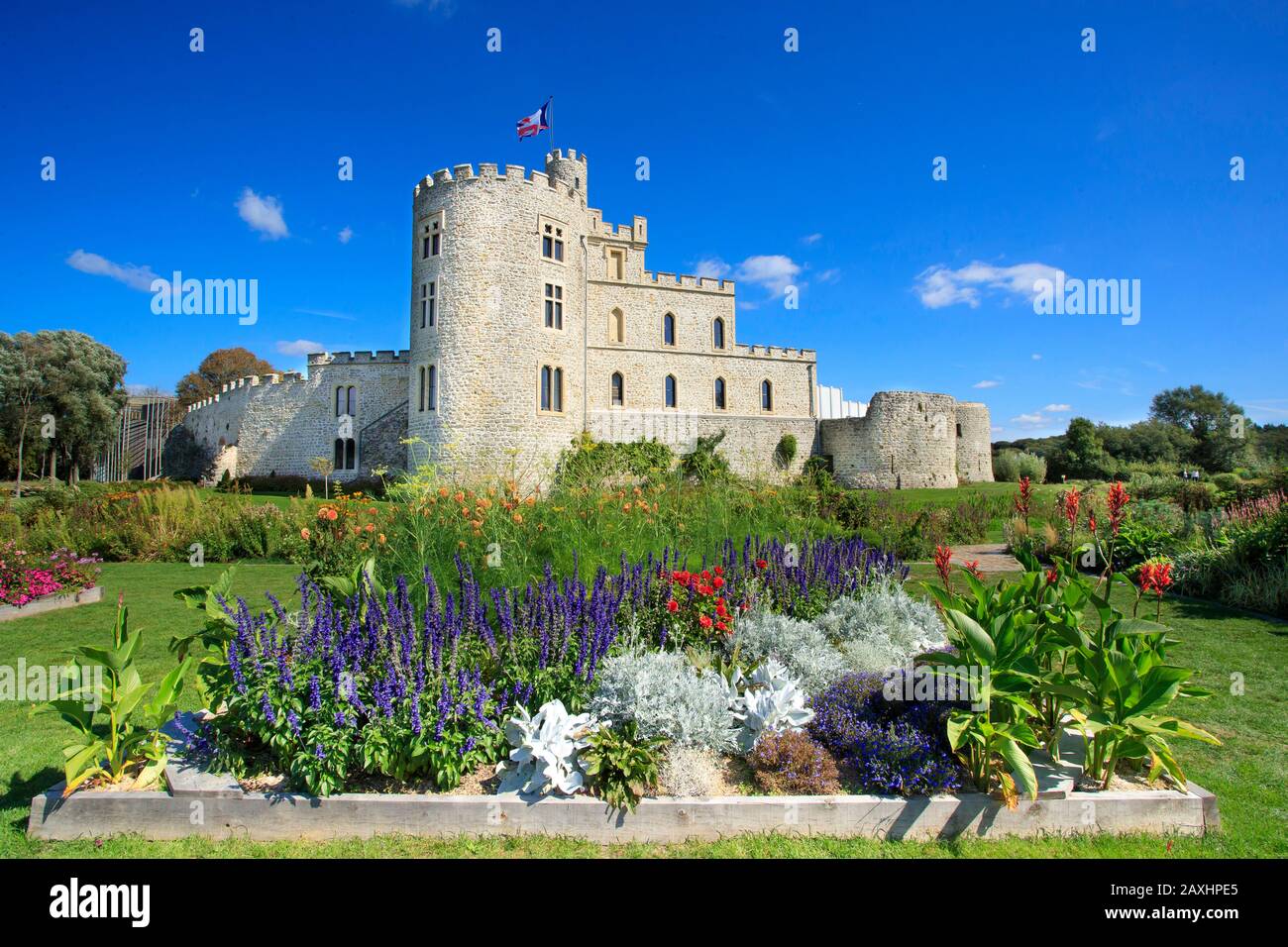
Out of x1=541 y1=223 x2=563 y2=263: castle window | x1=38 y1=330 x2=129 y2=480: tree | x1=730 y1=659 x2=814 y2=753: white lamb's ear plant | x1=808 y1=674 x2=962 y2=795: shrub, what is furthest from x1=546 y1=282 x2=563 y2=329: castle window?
x1=38 y1=330 x2=129 y2=480: tree

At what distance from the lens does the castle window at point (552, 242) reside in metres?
26.5

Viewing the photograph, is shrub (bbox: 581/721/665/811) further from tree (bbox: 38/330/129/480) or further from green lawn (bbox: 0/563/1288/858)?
tree (bbox: 38/330/129/480)

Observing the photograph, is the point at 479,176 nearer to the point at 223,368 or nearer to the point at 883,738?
the point at 883,738

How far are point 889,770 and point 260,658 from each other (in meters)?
3.47

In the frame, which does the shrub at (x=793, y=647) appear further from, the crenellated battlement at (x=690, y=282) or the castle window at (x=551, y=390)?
the crenellated battlement at (x=690, y=282)

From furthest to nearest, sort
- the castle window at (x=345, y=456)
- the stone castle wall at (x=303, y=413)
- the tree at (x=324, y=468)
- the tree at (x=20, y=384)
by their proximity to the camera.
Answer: the tree at (x=20, y=384) → the castle window at (x=345, y=456) → the stone castle wall at (x=303, y=413) → the tree at (x=324, y=468)

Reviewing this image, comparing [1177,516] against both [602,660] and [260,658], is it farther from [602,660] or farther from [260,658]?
[260,658]

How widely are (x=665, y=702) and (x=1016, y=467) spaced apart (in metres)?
42.6

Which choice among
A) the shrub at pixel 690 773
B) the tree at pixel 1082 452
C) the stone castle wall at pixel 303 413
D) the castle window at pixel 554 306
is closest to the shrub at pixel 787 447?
the castle window at pixel 554 306

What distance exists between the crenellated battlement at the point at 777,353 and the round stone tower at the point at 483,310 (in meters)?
12.4

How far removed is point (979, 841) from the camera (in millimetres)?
3244

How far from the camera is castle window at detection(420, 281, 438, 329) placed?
2547cm
